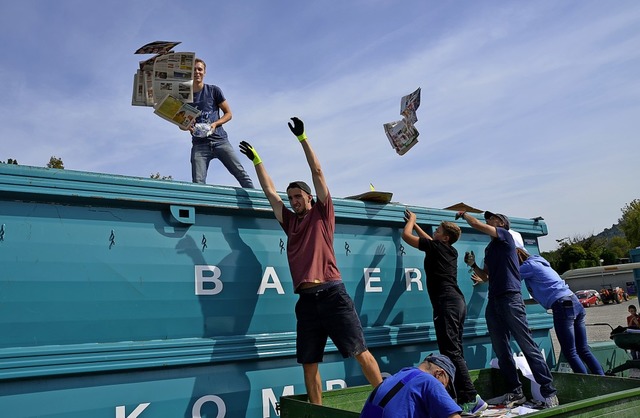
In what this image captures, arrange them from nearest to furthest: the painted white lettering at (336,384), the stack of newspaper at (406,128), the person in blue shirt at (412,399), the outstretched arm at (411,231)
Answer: the person in blue shirt at (412,399), the painted white lettering at (336,384), the outstretched arm at (411,231), the stack of newspaper at (406,128)

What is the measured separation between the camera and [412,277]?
4.24 metres

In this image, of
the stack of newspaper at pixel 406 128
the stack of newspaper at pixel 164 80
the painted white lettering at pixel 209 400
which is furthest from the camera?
the stack of newspaper at pixel 406 128

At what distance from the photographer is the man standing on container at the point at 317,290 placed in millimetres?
3273

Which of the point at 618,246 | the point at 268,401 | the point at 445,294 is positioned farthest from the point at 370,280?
the point at 618,246

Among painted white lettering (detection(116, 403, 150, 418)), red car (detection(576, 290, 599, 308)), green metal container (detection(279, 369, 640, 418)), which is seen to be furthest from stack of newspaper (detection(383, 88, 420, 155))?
red car (detection(576, 290, 599, 308))

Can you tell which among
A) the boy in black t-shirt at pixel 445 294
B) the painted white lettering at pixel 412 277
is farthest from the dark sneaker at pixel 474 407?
the painted white lettering at pixel 412 277

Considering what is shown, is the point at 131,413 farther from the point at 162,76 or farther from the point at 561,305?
the point at 561,305

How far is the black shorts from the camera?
129 inches

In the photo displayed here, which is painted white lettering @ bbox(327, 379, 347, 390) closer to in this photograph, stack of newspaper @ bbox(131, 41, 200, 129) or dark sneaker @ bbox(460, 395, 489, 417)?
dark sneaker @ bbox(460, 395, 489, 417)

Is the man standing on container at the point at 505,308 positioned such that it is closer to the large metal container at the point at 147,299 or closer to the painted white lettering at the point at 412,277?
the painted white lettering at the point at 412,277

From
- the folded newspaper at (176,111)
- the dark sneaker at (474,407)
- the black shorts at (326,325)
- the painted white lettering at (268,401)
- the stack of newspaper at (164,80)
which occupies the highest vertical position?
the stack of newspaper at (164,80)

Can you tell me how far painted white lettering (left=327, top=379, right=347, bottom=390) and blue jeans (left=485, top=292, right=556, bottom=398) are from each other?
1405 millimetres

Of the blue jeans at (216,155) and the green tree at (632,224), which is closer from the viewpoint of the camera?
the blue jeans at (216,155)

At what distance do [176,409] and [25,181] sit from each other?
134 cm
